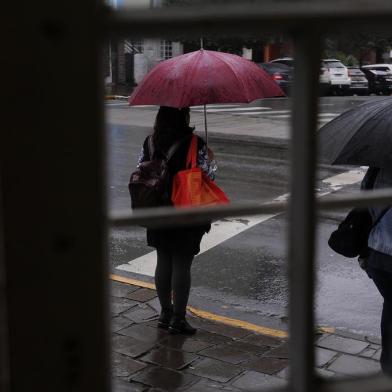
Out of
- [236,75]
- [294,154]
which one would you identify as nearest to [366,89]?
[236,75]

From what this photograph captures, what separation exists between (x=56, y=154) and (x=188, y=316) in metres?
4.46

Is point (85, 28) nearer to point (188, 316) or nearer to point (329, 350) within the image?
point (329, 350)

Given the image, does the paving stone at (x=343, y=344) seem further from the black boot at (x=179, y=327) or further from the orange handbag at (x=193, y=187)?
the orange handbag at (x=193, y=187)

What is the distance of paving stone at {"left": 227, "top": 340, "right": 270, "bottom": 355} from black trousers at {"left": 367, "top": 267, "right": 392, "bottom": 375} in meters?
1.05

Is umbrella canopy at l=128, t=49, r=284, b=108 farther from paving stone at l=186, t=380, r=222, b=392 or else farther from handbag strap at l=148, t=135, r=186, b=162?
paving stone at l=186, t=380, r=222, b=392

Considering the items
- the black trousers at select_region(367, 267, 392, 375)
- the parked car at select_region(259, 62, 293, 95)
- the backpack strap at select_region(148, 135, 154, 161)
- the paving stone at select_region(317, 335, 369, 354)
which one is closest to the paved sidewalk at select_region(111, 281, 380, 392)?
the paving stone at select_region(317, 335, 369, 354)

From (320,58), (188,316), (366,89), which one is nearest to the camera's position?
(320,58)

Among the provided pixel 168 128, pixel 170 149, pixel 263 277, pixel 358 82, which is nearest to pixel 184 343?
pixel 170 149

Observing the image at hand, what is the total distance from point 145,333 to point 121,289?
3.22ft

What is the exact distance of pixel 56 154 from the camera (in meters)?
1.10

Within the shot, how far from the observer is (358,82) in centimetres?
3005

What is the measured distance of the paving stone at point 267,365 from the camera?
4422mm

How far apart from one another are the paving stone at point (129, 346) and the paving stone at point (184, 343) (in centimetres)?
13

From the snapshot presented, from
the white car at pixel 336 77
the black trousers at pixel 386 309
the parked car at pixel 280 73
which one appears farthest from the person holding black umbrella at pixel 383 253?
the white car at pixel 336 77
